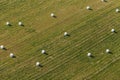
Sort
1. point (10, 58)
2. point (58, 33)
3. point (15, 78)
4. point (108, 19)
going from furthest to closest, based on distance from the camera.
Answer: point (108, 19), point (58, 33), point (10, 58), point (15, 78)

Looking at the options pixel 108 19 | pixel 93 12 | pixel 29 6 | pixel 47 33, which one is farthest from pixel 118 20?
pixel 29 6

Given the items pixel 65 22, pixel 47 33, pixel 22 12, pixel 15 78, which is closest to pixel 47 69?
pixel 15 78

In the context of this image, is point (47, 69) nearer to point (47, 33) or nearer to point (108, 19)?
point (47, 33)

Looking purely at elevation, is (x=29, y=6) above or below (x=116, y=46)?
above

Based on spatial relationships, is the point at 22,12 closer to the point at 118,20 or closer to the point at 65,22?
the point at 65,22

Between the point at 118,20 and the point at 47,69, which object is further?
the point at 118,20

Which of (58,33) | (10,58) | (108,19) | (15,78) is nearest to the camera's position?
(15,78)
